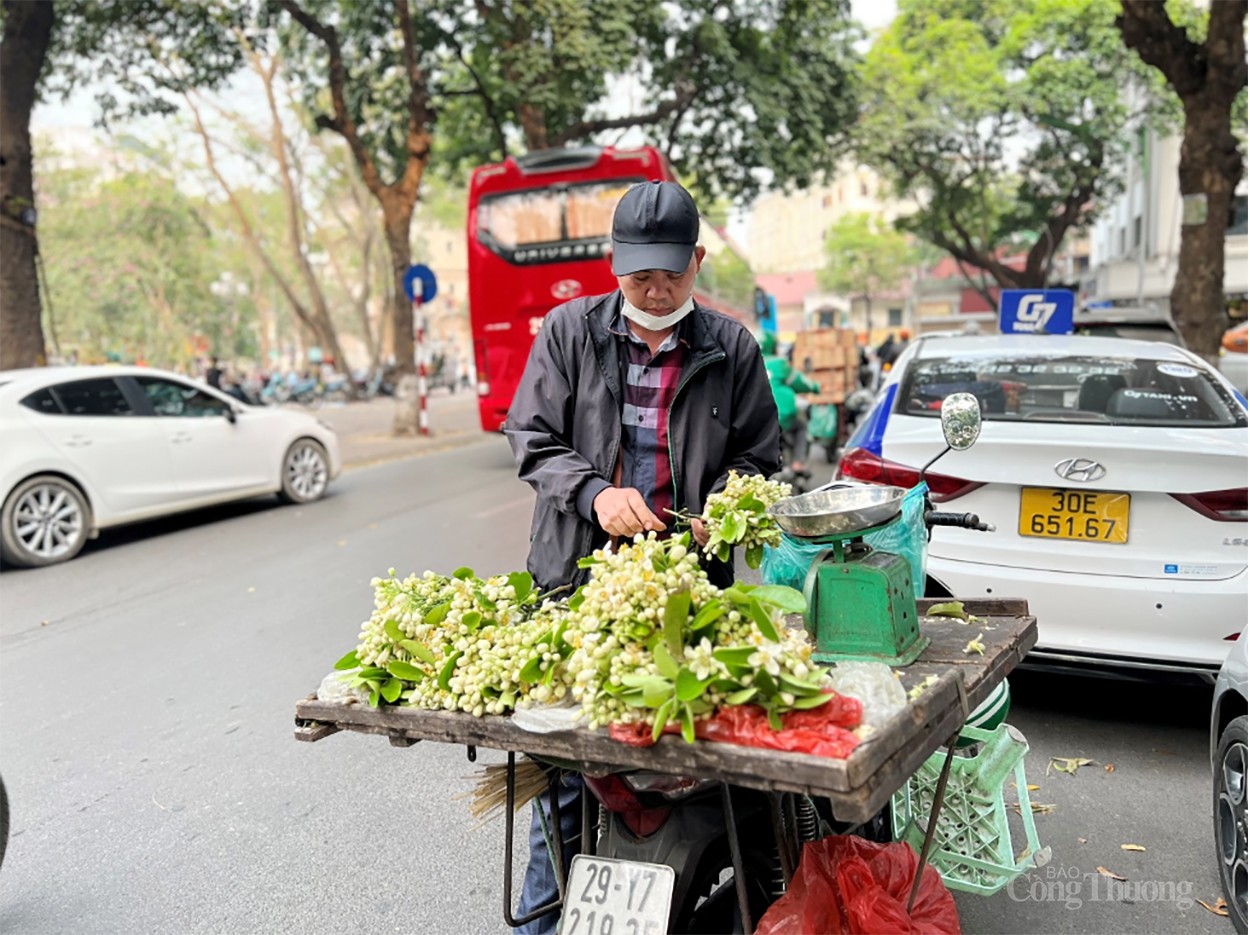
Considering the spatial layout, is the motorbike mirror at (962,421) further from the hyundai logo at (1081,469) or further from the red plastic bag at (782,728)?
the hyundai logo at (1081,469)

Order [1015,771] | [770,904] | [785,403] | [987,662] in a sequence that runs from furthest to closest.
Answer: [785,403], [1015,771], [770,904], [987,662]

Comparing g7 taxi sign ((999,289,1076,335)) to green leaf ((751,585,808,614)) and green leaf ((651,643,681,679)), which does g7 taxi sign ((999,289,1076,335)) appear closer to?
green leaf ((751,585,808,614))

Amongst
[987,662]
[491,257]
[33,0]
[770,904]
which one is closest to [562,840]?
[770,904]

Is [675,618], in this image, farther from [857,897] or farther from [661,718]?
[857,897]

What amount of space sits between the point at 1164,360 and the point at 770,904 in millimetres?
3371

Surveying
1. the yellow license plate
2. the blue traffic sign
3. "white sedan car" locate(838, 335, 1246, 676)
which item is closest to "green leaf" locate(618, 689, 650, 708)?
"white sedan car" locate(838, 335, 1246, 676)

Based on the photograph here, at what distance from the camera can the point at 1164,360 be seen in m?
4.26

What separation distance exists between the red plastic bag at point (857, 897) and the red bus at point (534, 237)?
9.49 metres

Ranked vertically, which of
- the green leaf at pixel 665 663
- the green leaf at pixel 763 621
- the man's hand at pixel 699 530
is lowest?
the green leaf at pixel 665 663

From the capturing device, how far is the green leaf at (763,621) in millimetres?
1559

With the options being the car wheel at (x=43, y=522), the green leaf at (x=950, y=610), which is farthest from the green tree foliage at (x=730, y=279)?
the green leaf at (x=950, y=610)

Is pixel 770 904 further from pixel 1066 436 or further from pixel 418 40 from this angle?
pixel 418 40

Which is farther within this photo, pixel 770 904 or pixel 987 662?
pixel 770 904

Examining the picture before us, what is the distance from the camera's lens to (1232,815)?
2.51 metres
